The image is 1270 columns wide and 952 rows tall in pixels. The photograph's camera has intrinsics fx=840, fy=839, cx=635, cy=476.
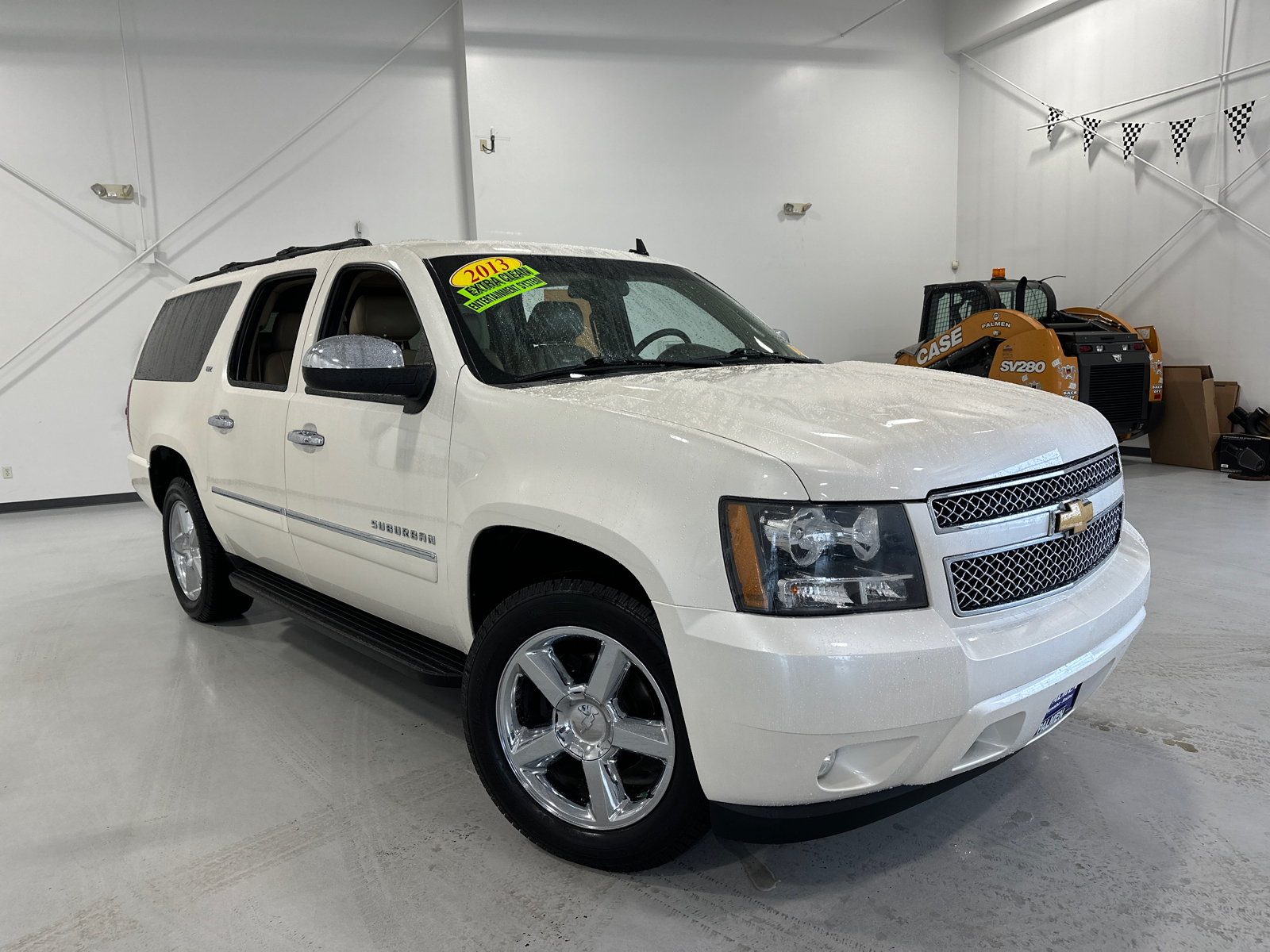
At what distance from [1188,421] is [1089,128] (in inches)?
149

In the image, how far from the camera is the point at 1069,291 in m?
10.4

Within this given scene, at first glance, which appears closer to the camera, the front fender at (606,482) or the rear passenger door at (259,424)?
the front fender at (606,482)

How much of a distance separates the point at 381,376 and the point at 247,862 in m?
1.32

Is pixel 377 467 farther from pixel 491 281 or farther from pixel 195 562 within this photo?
pixel 195 562

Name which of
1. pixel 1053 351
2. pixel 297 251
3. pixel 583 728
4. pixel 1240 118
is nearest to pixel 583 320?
pixel 583 728

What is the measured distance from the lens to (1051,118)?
10.3 metres

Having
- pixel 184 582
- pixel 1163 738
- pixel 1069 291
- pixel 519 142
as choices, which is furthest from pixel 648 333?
pixel 1069 291

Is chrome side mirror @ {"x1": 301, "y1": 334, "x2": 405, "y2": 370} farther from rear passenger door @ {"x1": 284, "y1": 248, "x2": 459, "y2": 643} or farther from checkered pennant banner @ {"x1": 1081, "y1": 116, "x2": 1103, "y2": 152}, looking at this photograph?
checkered pennant banner @ {"x1": 1081, "y1": 116, "x2": 1103, "y2": 152}

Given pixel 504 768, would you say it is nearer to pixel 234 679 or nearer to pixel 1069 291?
pixel 234 679

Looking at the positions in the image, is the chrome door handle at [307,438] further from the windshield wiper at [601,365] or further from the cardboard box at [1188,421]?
the cardboard box at [1188,421]

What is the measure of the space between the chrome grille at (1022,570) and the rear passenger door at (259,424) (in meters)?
2.36

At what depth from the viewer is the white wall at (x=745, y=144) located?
9594 mm

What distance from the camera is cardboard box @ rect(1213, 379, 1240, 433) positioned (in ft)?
27.7

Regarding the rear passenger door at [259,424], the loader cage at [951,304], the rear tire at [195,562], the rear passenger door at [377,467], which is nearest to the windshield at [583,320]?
the rear passenger door at [377,467]
